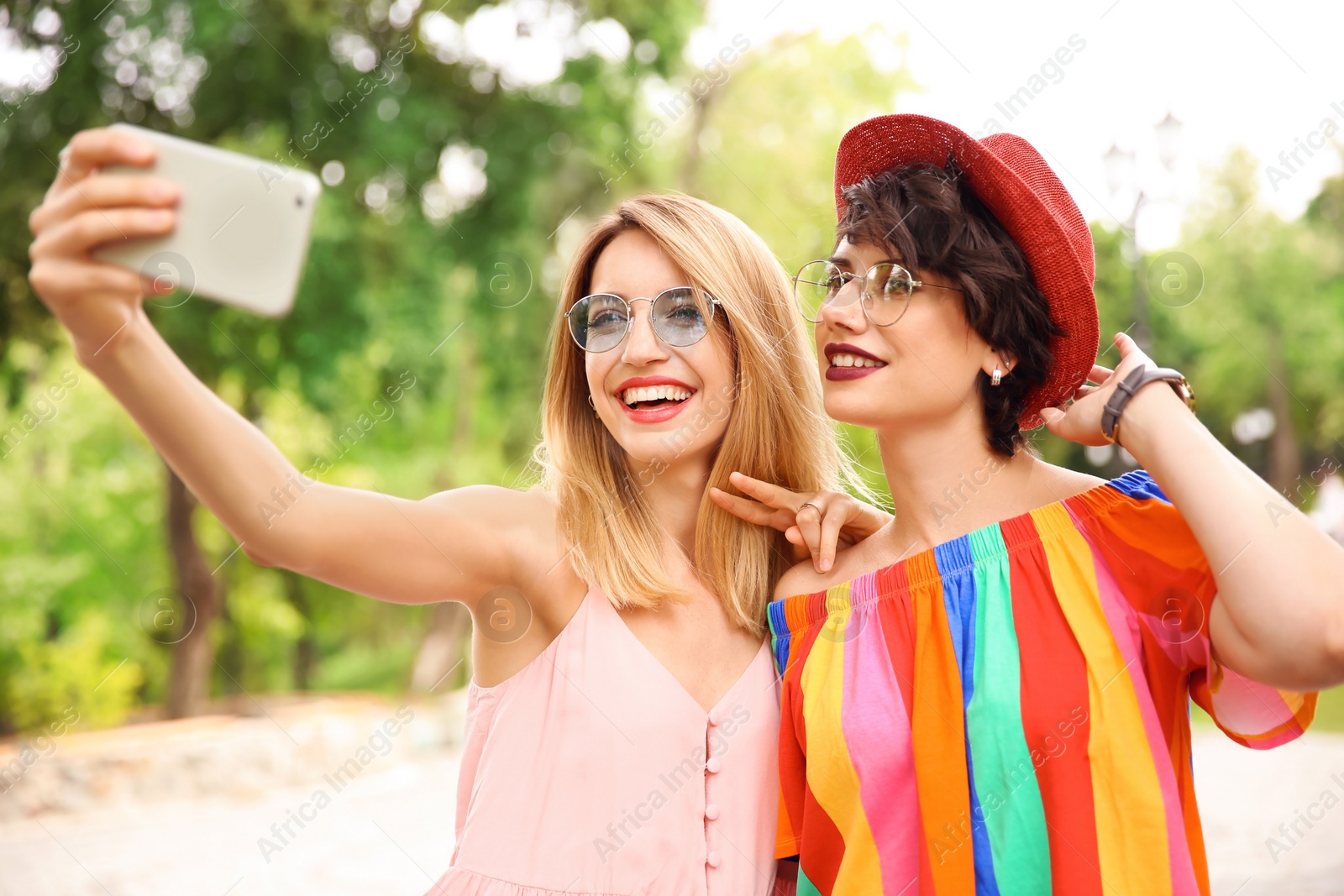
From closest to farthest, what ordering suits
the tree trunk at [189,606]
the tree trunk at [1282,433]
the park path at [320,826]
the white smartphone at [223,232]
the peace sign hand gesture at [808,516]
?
the white smartphone at [223,232] → the peace sign hand gesture at [808,516] → the park path at [320,826] → the tree trunk at [189,606] → the tree trunk at [1282,433]

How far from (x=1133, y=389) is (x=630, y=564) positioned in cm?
110

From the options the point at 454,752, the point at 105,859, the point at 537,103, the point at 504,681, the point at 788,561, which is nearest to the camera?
the point at 504,681

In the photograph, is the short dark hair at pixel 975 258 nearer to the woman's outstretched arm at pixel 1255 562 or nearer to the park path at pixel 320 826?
the woman's outstretched arm at pixel 1255 562

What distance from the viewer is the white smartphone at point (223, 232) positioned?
1191 mm

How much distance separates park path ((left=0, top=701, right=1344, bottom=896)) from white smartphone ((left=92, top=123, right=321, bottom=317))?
251 inches

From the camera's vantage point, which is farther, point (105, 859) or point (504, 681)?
point (105, 859)

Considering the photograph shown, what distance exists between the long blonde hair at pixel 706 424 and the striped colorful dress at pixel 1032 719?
1.45 feet

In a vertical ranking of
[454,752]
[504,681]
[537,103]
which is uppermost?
[504,681]

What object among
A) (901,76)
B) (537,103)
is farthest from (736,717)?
(901,76)

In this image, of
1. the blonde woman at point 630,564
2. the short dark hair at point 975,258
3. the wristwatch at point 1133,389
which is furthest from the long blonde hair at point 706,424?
the wristwatch at point 1133,389

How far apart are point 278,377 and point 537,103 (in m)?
3.75

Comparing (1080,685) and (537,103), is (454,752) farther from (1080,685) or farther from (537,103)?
(1080,685)

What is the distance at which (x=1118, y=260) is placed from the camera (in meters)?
16.7

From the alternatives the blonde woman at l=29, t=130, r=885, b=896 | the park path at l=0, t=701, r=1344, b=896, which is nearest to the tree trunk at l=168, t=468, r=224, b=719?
the park path at l=0, t=701, r=1344, b=896
